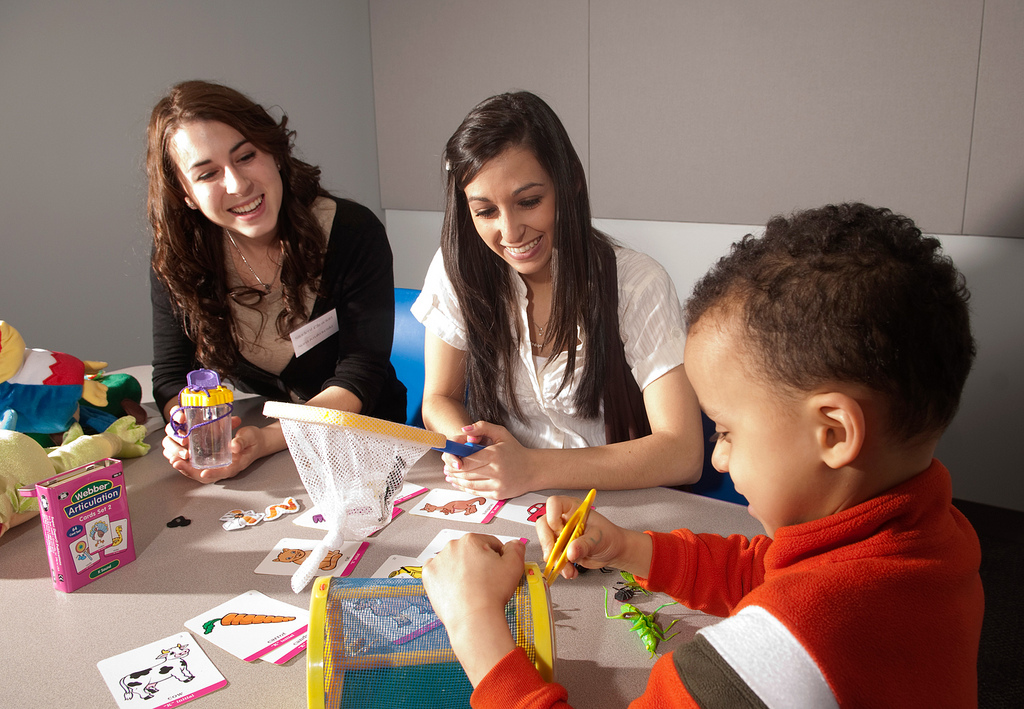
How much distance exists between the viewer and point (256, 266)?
193cm

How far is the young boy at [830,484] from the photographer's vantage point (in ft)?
1.96

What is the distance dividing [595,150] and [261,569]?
2.77 m

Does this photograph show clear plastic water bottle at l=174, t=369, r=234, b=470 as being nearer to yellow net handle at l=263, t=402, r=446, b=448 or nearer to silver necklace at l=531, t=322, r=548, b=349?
yellow net handle at l=263, t=402, r=446, b=448

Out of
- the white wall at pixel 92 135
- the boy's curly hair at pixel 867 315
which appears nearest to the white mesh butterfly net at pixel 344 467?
the boy's curly hair at pixel 867 315

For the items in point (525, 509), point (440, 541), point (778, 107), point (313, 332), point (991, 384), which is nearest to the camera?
point (440, 541)

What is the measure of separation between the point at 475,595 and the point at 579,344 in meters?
0.89

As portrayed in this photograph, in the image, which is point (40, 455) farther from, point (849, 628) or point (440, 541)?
point (849, 628)

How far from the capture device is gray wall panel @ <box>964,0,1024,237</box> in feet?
7.90

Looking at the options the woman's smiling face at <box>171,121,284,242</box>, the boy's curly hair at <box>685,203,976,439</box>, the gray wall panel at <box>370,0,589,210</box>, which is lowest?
the boy's curly hair at <box>685,203,976,439</box>

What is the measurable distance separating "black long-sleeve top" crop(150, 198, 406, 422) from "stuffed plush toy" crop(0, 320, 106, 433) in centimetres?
25

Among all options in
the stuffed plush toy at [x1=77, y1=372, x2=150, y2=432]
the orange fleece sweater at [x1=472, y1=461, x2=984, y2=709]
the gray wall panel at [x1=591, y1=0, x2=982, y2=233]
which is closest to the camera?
the orange fleece sweater at [x1=472, y1=461, x2=984, y2=709]

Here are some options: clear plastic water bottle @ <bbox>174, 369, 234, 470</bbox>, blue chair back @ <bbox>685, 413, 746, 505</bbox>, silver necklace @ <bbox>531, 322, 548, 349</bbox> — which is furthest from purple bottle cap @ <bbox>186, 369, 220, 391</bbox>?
blue chair back @ <bbox>685, 413, 746, 505</bbox>

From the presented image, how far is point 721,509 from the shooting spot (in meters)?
1.25

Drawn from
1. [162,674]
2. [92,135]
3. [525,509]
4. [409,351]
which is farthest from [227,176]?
[92,135]
